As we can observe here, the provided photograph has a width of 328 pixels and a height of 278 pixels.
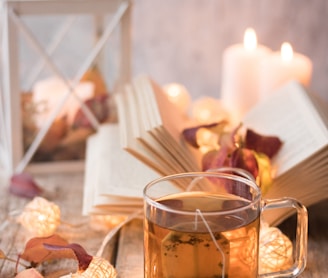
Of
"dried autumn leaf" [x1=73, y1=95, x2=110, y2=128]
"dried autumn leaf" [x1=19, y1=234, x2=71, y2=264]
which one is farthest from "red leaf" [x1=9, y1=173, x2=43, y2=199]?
"dried autumn leaf" [x1=19, y1=234, x2=71, y2=264]

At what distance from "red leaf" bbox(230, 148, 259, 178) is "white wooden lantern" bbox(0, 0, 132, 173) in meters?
0.30

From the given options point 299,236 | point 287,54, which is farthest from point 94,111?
point 299,236

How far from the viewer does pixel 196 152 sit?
912 millimetres

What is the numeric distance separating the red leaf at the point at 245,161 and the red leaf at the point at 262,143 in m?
0.05

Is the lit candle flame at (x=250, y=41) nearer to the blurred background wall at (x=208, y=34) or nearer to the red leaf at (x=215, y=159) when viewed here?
the blurred background wall at (x=208, y=34)

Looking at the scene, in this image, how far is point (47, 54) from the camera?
102cm

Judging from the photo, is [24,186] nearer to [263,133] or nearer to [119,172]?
[119,172]

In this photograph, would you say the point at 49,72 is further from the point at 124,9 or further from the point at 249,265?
the point at 249,265

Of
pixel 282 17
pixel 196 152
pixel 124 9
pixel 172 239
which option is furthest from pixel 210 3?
pixel 172 239

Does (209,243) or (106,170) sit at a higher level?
(106,170)

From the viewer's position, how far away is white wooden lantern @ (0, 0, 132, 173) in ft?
3.25

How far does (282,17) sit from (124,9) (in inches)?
17.4

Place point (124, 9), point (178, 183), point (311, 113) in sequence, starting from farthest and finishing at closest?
1. point (124, 9)
2. point (311, 113)
3. point (178, 183)

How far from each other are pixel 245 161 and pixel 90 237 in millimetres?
222
